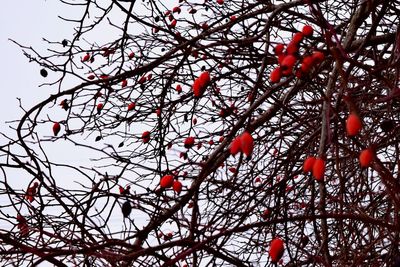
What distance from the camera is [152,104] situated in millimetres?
3453

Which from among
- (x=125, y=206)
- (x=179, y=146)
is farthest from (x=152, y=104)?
(x=125, y=206)

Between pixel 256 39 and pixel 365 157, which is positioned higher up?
pixel 256 39

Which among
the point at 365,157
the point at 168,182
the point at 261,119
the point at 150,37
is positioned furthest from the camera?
the point at 150,37

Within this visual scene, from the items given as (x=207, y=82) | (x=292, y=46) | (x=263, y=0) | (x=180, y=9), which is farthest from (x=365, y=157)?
(x=180, y=9)

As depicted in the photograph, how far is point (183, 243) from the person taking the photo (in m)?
1.09

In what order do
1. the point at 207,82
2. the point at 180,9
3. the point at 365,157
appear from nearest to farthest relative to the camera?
the point at 365,157, the point at 207,82, the point at 180,9

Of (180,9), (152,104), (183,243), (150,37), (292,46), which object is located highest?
(180,9)

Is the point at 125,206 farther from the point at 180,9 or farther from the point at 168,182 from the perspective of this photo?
the point at 180,9

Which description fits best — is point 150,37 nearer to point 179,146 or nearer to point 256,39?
point 179,146

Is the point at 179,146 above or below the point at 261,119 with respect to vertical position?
above

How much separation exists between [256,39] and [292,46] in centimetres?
49

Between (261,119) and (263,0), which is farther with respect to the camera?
(261,119)

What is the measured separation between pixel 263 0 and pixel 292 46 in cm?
79

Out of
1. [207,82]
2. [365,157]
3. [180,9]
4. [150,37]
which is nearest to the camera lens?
[365,157]
